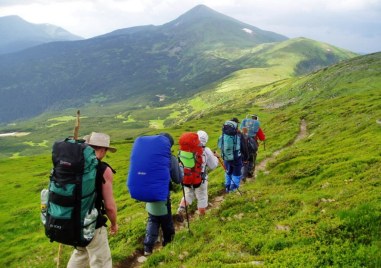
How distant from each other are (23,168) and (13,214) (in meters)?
61.9

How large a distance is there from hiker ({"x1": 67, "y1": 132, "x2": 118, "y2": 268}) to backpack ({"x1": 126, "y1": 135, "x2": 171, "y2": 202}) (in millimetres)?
1928

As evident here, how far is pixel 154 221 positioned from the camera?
13.6 meters

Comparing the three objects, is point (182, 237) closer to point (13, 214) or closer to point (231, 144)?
point (231, 144)

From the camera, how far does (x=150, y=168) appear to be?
12375 millimetres

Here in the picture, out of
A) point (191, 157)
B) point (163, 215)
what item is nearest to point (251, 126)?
point (191, 157)

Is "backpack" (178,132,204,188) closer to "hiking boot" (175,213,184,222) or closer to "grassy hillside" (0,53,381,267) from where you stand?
"grassy hillside" (0,53,381,267)

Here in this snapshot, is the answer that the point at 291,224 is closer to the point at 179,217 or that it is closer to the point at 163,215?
the point at 163,215

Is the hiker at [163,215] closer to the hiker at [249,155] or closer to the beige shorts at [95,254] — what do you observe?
the beige shorts at [95,254]

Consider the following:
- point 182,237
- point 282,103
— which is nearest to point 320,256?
point 182,237

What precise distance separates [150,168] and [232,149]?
835 cm

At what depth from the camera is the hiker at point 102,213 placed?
963cm

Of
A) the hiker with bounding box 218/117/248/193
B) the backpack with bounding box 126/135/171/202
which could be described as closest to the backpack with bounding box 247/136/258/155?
the hiker with bounding box 218/117/248/193

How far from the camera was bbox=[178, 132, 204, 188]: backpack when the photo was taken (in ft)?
51.5

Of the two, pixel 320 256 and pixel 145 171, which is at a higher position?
pixel 145 171
